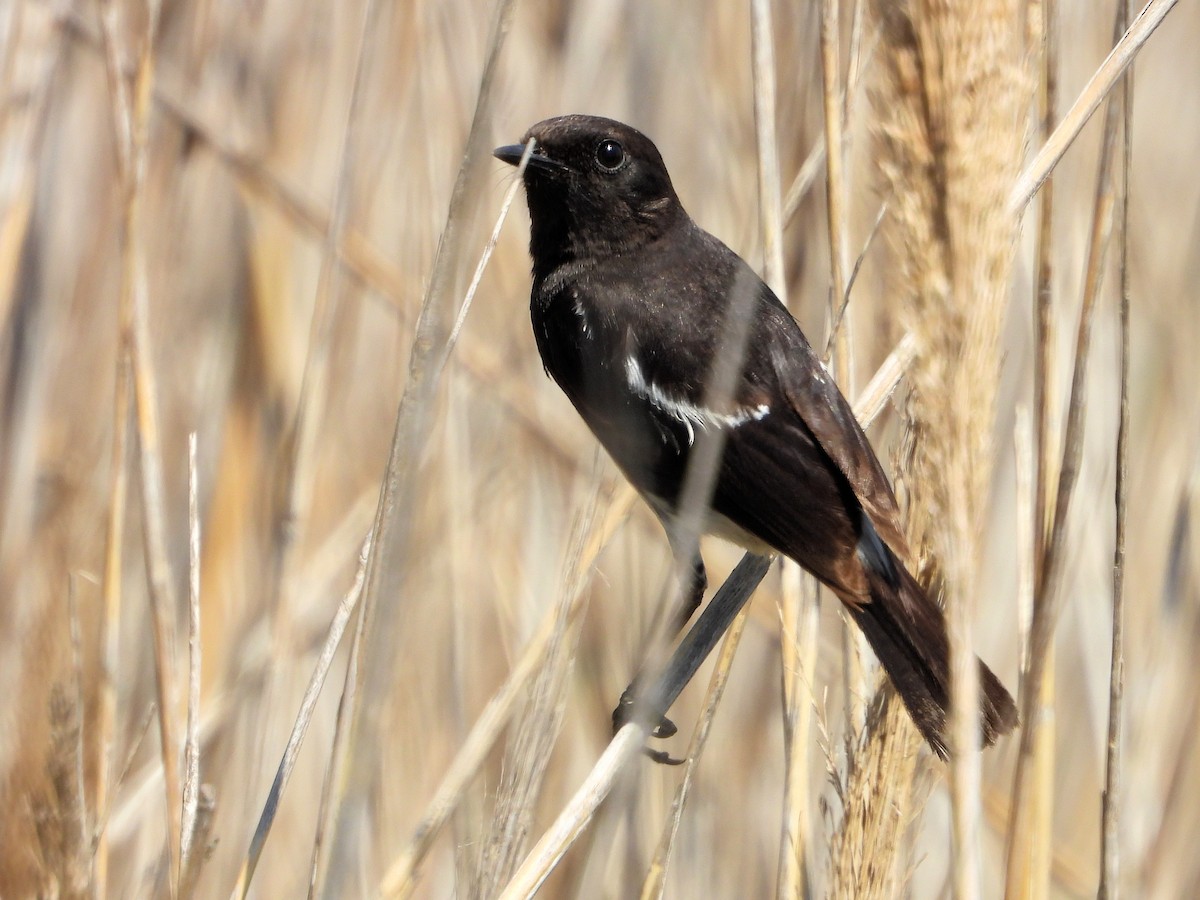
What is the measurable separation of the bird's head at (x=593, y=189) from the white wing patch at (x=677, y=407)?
32 centimetres

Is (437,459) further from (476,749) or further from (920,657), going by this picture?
(920,657)

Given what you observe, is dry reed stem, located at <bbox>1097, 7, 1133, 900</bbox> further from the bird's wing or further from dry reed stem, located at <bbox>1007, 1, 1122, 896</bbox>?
the bird's wing

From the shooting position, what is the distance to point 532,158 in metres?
2.12

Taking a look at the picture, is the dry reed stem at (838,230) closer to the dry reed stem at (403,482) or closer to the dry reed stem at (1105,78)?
the dry reed stem at (1105,78)

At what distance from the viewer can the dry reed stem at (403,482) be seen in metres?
0.94

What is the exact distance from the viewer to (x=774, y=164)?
4.94ft

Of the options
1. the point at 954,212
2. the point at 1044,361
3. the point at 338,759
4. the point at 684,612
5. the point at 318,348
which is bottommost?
the point at 684,612

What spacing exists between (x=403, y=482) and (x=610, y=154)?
1.30 m

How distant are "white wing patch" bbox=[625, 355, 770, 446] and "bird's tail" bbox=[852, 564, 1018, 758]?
358mm

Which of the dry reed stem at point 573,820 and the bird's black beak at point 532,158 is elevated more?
the bird's black beak at point 532,158

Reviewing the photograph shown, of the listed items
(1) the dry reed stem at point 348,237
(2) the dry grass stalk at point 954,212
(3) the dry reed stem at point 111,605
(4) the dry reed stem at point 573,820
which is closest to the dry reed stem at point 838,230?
(4) the dry reed stem at point 573,820

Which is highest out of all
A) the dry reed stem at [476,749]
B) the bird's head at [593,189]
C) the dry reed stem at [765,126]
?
the dry reed stem at [765,126]

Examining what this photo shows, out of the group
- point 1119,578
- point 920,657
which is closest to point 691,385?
point 920,657

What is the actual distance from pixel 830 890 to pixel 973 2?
88 centimetres
